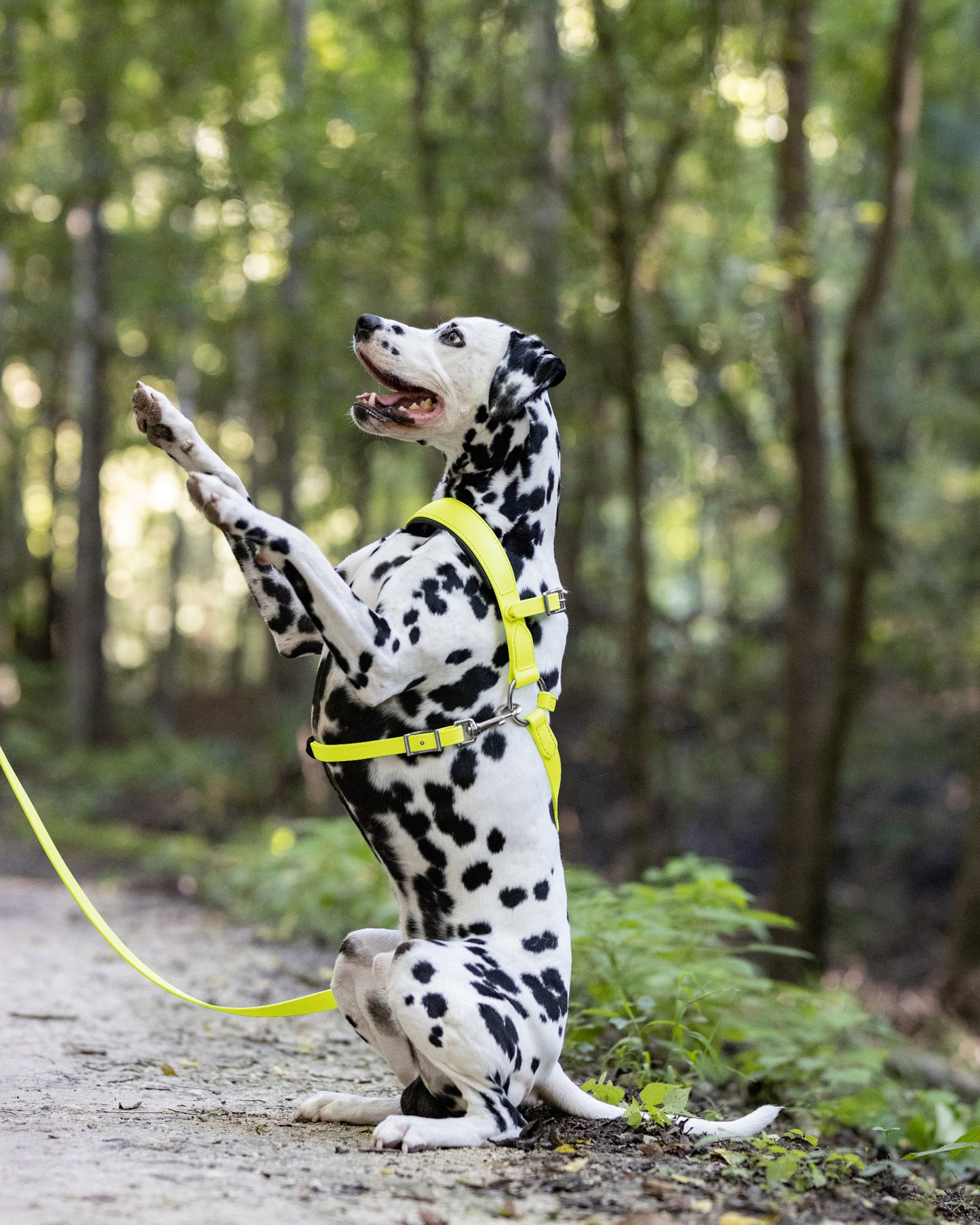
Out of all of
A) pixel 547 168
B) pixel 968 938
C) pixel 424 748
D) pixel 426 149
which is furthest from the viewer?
pixel 547 168

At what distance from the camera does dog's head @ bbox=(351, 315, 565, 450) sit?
3.57m

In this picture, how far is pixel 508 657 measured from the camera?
3.56m

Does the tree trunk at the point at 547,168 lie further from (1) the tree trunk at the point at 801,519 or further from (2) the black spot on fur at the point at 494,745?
(2) the black spot on fur at the point at 494,745

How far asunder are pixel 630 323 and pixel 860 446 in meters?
2.28

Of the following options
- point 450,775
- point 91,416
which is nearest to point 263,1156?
point 450,775

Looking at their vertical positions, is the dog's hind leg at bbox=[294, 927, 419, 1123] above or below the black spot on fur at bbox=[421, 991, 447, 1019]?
below

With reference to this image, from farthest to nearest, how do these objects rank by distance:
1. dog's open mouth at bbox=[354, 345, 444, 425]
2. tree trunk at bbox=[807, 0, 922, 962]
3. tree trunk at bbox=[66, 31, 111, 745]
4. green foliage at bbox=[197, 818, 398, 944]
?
tree trunk at bbox=[66, 31, 111, 745] < tree trunk at bbox=[807, 0, 922, 962] < green foliage at bbox=[197, 818, 398, 944] < dog's open mouth at bbox=[354, 345, 444, 425]

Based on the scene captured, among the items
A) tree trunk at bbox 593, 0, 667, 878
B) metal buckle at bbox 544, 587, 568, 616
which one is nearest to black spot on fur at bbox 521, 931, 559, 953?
metal buckle at bbox 544, 587, 568, 616

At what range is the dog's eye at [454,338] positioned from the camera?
3668mm

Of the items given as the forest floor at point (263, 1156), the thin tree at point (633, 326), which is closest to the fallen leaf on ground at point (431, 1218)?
the forest floor at point (263, 1156)

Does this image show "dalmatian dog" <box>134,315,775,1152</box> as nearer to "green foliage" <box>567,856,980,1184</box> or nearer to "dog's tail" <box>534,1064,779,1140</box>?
"dog's tail" <box>534,1064,779,1140</box>

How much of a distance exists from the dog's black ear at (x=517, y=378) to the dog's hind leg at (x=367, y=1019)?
64.4 inches

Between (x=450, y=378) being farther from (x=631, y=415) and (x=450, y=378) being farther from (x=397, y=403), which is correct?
(x=631, y=415)

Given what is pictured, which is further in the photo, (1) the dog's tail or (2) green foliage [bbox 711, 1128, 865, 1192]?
(1) the dog's tail
